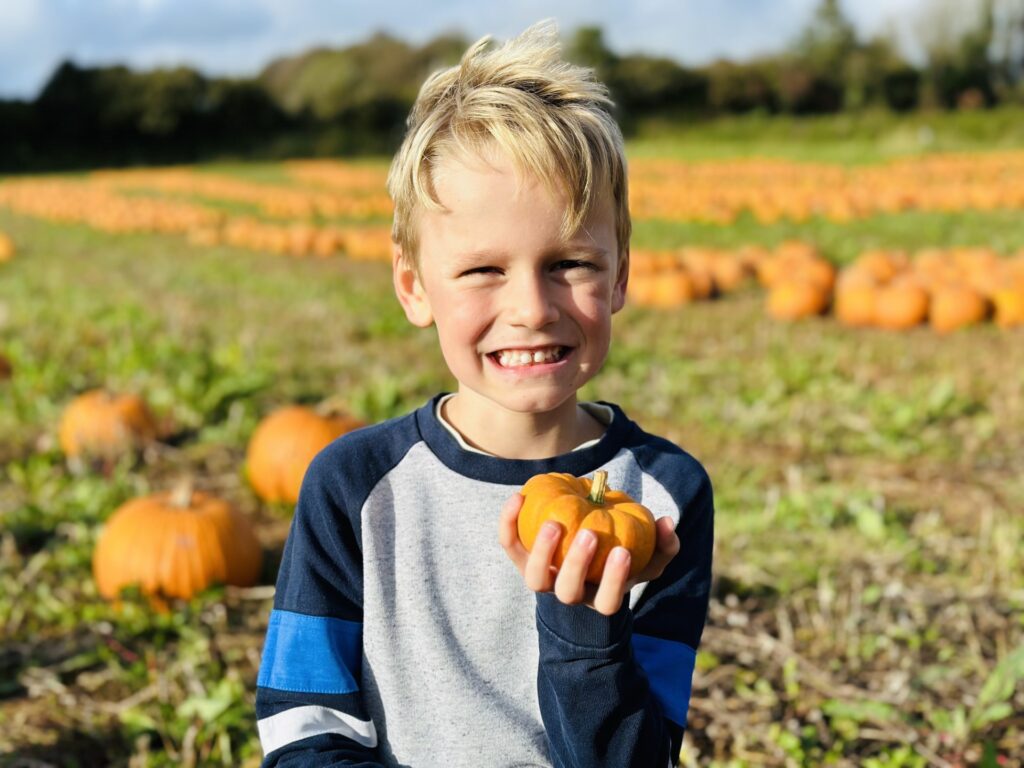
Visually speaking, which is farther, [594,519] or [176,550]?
[176,550]

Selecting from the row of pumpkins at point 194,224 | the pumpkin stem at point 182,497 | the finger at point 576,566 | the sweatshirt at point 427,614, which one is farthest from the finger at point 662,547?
the row of pumpkins at point 194,224

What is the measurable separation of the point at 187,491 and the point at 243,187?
71.1 ft

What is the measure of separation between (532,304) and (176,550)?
286 centimetres

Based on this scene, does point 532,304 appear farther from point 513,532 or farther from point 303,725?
point 303,725

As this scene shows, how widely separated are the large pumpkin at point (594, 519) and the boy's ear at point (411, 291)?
51 centimetres

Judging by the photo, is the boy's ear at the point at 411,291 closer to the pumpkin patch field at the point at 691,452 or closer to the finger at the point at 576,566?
the finger at the point at 576,566

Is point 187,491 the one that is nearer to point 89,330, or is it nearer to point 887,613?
point 887,613

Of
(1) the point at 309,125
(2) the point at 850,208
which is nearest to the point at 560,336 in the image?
(2) the point at 850,208

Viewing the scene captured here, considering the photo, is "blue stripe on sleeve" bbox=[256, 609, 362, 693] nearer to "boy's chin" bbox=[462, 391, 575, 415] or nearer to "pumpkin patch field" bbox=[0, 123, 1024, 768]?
"boy's chin" bbox=[462, 391, 575, 415]

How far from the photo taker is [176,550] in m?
4.23

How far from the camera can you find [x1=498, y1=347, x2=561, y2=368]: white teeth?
190cm

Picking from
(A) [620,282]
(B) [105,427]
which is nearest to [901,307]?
(B) [105,427]

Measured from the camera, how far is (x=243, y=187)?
2495cm

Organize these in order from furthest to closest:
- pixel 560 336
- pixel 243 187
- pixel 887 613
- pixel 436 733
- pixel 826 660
Answer: 1. pixel 243 187
2. pixel 887 613
3. pixel 826 660
4. pixel 436 733
5. pixel 560 336
